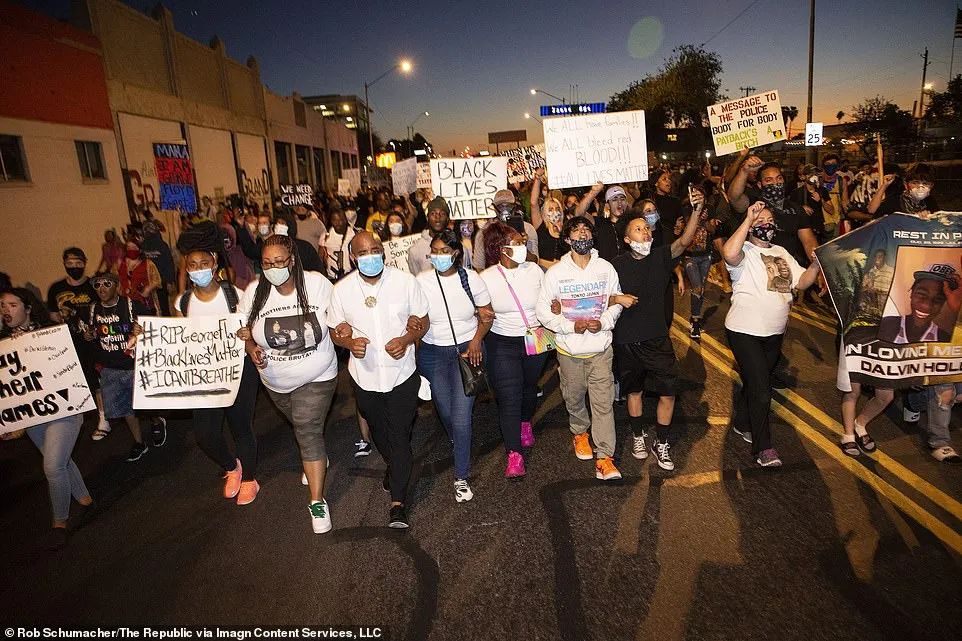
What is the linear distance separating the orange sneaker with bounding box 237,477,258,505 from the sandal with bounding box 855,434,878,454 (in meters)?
5.22

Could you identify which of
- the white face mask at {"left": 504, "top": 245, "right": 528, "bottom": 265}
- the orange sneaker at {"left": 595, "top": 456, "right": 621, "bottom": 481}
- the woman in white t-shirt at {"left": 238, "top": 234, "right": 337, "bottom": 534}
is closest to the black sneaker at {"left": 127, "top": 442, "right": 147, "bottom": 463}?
the woman in white t-shirt at {"left": 238, "top": 234, "right": 337, "bottom": 534}

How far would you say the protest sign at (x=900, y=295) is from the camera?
4.49 m

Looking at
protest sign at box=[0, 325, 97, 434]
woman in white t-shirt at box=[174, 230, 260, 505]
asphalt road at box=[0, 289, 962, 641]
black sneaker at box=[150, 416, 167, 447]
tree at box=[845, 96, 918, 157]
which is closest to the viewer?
asphalt road at box=[0, 289, 962, 641]

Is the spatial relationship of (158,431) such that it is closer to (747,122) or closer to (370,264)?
(370,264)

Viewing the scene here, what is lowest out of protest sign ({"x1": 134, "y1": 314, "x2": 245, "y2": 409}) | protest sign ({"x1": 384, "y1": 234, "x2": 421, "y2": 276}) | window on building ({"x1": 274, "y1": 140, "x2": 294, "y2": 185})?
protest sign ({"x1": 134, "y1": 314, "x2": 245, "y2": 409})

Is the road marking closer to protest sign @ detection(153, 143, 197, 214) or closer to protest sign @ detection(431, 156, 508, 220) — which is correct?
protest sign @ detection(431, 156, 508, 220)

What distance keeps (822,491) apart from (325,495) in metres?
3.97

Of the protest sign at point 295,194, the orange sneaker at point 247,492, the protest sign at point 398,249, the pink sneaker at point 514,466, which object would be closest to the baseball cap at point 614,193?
the protest sign at point 398,249

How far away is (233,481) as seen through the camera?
197 inches

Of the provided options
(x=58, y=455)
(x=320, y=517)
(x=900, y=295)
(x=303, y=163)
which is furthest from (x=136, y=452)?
(x=303, y=163)

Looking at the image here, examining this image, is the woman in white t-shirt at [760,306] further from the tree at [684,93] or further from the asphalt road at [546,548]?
the tree at [684,93]

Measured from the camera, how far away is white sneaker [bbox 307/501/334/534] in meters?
4.27

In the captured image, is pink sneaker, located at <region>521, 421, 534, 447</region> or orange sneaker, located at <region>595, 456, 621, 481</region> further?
pink sneaker, located at <region>521, 421, 534, 447</region>

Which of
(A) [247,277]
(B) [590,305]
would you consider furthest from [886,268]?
(A) [247,277]
